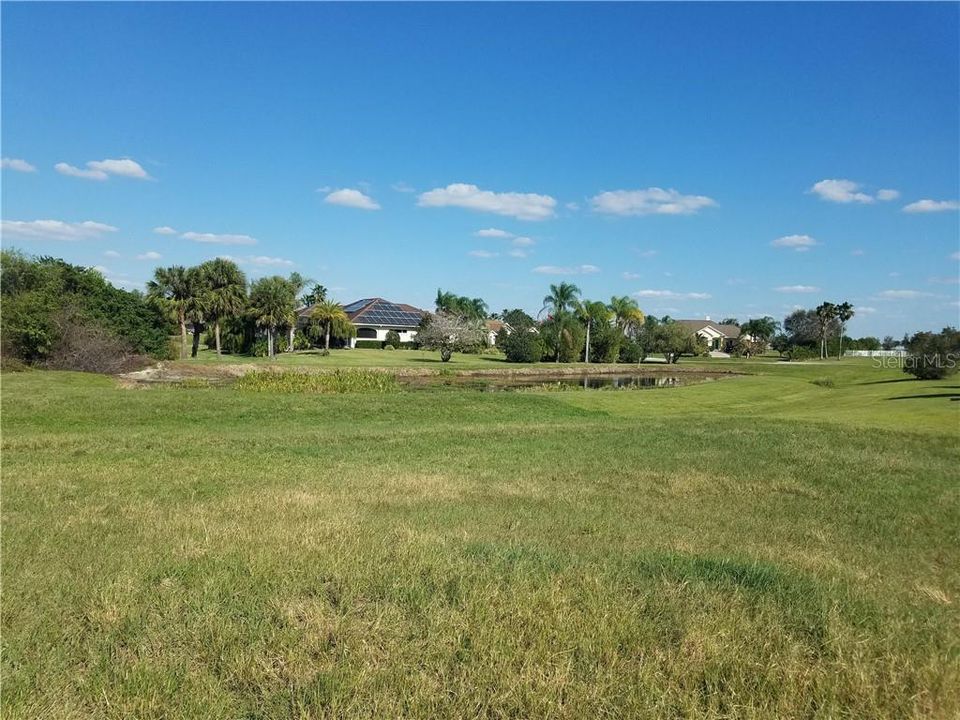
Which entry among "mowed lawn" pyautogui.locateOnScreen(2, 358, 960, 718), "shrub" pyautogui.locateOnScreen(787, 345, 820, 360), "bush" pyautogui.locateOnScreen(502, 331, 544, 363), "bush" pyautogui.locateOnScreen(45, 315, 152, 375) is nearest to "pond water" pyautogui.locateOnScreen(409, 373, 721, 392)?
"bush" pyautogui.locateOnScreen(502, 331, 544, 363)

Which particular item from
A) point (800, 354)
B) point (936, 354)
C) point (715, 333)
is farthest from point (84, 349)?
point (715, 333)

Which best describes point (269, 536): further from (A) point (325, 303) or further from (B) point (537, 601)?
(A) point (325, 303)

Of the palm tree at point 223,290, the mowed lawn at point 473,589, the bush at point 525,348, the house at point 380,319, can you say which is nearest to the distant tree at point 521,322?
the bush at point 525,348

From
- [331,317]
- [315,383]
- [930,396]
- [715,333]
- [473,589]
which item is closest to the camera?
[473,589]

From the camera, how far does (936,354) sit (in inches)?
1667

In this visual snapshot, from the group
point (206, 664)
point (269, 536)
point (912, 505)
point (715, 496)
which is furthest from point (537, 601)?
point (912, 505)

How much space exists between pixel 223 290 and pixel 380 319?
148ft

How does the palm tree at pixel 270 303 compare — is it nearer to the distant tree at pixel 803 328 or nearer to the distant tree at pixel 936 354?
the distant tree at pixel 936 354

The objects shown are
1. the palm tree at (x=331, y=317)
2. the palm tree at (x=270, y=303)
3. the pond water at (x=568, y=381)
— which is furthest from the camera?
the palm tree at (x=331, y=317)

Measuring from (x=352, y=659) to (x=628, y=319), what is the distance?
317 feet

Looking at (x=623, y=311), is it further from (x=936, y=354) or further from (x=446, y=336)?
(x=936, y=354)

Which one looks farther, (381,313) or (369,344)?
(381,313)

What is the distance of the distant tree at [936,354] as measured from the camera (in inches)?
1649

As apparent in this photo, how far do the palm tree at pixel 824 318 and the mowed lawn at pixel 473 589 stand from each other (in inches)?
4640
